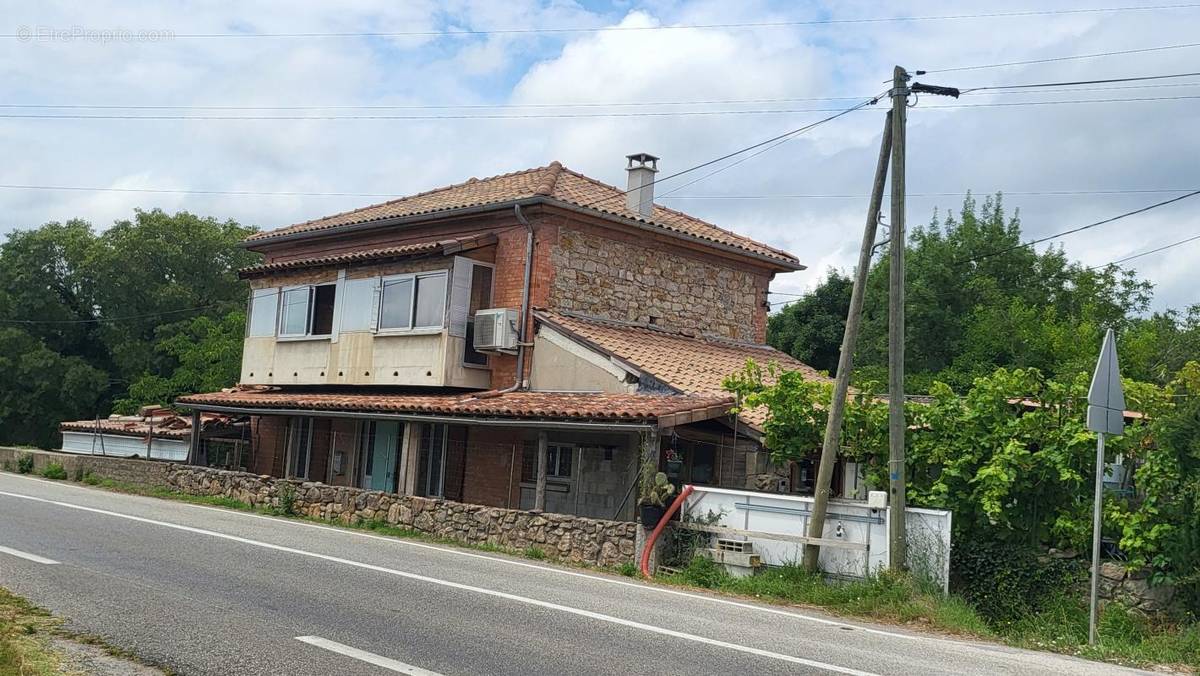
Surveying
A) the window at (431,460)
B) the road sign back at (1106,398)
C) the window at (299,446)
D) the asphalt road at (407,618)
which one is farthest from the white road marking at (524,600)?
the window at (299,446)

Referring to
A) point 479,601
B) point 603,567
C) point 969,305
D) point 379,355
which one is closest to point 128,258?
point 379,355

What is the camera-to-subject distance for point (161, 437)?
30578mm

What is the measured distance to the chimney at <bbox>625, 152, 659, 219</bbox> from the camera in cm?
2423

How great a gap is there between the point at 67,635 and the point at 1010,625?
31.4ft

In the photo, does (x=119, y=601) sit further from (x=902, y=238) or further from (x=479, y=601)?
(x=902, y=238)

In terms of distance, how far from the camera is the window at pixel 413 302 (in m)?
22.0

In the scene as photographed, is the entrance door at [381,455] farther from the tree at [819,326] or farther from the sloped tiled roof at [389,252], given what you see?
the tree at [819,326]

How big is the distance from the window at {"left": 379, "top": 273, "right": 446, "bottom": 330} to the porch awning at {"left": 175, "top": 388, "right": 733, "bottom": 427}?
1.56 metres

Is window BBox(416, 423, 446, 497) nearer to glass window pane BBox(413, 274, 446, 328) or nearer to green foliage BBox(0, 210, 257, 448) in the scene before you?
glass window pane BBox(413, 274, 446, 328)

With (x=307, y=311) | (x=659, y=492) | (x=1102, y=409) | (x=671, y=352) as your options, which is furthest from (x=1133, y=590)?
(x=307, y=311)

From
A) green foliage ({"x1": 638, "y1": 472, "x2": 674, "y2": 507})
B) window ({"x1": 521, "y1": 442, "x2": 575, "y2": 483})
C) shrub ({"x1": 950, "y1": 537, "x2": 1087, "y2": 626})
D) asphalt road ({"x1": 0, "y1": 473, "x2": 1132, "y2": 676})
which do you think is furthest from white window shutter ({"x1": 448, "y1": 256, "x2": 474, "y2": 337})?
shrub ({"x1": 950, "y1": 537, "x2": 1087, "y2": 626})

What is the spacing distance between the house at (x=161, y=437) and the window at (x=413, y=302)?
7.26 metres

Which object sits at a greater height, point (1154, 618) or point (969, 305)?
point (969, 305)

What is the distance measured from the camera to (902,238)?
13.6 metres
